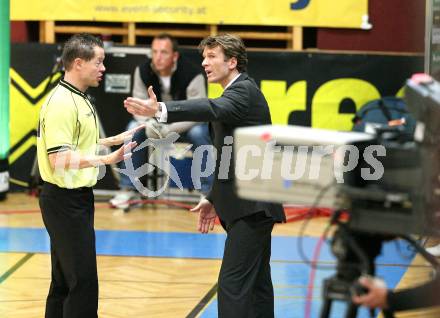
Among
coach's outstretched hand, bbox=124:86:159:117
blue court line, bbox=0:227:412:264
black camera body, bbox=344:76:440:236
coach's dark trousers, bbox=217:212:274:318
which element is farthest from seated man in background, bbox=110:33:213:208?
black camera body, bbox=344:76:440:236

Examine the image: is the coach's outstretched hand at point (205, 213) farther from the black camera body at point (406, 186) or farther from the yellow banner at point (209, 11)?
the yellow banner at point (209, 11)

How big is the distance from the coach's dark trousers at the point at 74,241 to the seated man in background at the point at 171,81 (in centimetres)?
491

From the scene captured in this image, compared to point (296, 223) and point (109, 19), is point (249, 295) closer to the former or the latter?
point (296, 223)

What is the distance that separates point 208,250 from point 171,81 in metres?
2.44

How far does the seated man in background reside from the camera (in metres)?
11.0

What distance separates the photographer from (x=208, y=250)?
952 centimetres

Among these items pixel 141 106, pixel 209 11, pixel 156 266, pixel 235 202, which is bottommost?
pixel 156 266

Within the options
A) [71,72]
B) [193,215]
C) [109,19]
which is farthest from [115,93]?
[71,72]

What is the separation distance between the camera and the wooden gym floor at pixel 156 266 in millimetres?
7574

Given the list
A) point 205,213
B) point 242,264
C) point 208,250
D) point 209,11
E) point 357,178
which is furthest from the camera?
point 209,11

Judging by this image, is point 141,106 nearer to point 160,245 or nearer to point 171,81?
point 160,245

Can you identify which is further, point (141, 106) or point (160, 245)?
point (160, 245)

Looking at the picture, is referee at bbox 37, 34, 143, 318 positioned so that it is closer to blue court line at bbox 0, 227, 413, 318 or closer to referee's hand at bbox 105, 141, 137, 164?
referee's hand at bbox 105, 141, 137, 164

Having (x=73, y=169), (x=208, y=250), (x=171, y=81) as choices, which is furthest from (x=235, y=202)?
(x=171, y=81)
